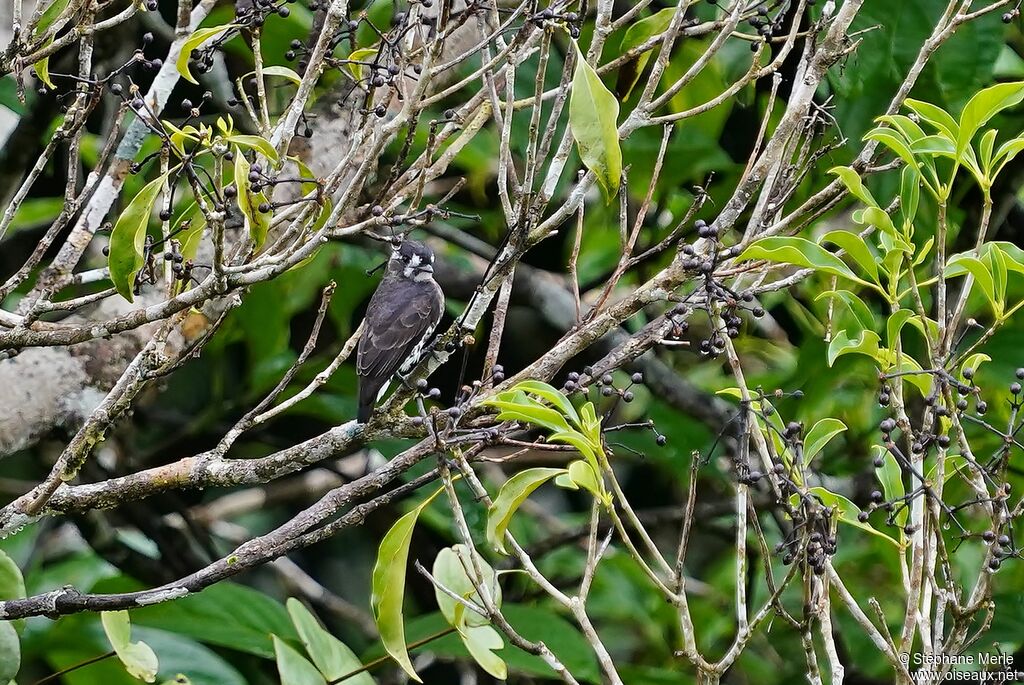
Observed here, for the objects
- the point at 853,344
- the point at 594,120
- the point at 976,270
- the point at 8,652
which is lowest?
the point at 8,652

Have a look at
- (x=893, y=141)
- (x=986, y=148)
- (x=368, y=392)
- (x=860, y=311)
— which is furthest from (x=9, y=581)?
(x=986, y=148)

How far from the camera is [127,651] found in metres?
2.25

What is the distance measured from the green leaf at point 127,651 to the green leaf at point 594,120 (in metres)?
1.24

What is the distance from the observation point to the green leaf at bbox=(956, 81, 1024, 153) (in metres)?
1.85

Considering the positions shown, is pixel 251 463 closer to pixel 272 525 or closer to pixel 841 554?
pixel 841 554

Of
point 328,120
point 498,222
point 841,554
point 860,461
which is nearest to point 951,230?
point 860,461

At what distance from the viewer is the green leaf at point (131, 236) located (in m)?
1.94

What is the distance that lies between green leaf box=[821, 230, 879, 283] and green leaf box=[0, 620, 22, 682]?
1.57 meters

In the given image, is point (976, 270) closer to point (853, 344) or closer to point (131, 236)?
point (853, 344)

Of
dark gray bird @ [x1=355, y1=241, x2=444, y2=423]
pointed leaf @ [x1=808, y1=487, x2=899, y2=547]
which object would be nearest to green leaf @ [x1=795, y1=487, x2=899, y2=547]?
pointed leaf @ [x1=808, y1=487, x2=899, y2=547]

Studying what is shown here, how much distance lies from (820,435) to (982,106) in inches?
24.2

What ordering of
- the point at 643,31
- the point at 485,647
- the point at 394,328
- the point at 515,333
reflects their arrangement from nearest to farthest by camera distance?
the point at 485,647 < the point at 643,31 < the point at 394,328 < the point at 515,333

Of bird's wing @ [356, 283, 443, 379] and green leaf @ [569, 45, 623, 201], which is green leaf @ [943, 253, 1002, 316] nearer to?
green leaf @ [569, 45, 623, 201]

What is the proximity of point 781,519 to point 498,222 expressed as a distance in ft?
4.61
